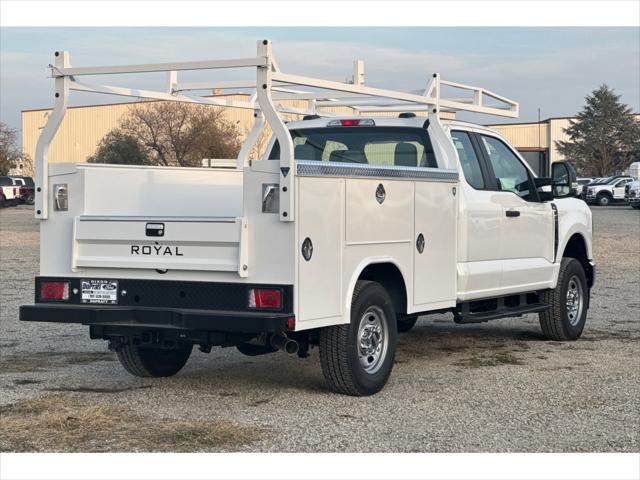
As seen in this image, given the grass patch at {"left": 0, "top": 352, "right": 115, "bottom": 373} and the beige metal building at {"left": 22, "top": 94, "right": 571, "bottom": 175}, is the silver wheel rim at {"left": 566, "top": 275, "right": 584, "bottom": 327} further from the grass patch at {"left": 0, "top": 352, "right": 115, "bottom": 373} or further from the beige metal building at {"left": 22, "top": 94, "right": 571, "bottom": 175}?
the beige metal building at {"left": 22, "top": 94, "right": 571, "bottom": 175}

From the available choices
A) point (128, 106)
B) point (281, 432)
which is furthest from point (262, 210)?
point (128, 106)

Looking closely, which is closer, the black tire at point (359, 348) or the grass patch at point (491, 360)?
the black tire at point (359, 348)

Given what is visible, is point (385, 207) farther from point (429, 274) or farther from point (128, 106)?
point (128, 106)

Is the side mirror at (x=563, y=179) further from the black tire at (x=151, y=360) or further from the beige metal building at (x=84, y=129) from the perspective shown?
the beige metal building at (x=84, y=129)

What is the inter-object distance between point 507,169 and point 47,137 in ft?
14.9

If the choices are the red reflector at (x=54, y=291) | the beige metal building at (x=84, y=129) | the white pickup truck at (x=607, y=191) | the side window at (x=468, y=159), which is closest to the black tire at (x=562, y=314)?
the side window at (x=468, y=159)

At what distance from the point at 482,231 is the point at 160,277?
3288 millimetres

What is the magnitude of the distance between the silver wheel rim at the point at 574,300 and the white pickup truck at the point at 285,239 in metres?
1.52

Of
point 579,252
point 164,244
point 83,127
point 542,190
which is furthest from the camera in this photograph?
point 83,127

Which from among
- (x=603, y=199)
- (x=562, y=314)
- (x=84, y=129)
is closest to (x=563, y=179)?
(x=562, y=314)

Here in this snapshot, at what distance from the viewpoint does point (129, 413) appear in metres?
7.33

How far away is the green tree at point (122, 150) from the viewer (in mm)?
50122

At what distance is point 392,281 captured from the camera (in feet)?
28.3

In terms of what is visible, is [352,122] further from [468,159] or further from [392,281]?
[392,281]
